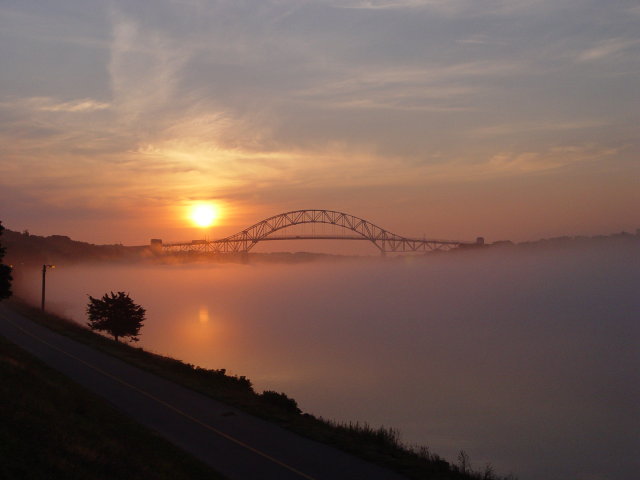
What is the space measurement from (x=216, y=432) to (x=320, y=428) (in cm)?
341

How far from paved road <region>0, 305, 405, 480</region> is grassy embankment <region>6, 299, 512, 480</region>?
43cm

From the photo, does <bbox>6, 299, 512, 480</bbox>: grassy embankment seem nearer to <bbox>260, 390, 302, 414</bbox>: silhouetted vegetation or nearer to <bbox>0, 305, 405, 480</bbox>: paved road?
<bbox>260, 390, 302, 414</bbox>: silhouetted vegetation

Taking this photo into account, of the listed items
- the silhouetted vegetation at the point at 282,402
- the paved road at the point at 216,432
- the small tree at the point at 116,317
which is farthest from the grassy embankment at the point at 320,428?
the small tree at the point at 116,317

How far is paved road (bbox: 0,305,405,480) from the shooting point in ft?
44.4

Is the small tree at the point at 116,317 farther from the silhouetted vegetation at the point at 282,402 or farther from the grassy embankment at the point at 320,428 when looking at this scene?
the silhouetted vegetation at the point at 282,402

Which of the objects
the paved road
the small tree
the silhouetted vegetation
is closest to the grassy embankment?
the silhouetted vegetation

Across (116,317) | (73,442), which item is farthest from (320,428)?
(116,317)

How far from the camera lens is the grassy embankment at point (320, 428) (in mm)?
14156

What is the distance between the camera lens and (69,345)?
33.9 metres

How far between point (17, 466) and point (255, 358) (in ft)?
162

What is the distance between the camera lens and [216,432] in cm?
1648

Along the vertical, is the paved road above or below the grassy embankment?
above

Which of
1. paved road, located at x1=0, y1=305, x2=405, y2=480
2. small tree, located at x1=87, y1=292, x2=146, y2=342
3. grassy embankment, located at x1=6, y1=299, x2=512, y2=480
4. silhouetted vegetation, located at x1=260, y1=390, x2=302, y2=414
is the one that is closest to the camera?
paved road, located at x1=0, y1=305, x2=405, y2=480

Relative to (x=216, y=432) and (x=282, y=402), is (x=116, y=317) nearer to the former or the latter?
(x=282, y=402)
